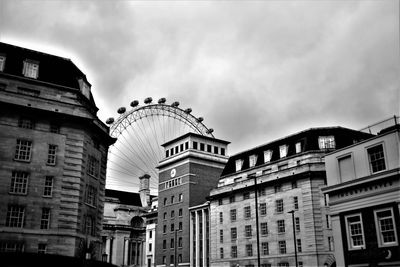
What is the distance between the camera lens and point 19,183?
135 feet

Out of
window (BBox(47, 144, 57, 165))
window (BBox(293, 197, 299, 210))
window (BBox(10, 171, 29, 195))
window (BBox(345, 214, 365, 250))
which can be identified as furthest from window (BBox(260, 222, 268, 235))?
window (BBox(10, 171, 29, 195))

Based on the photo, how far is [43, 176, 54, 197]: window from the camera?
42.5m

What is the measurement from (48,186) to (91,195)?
241 inches

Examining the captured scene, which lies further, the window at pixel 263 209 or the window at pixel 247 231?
the window at pixel 247 231

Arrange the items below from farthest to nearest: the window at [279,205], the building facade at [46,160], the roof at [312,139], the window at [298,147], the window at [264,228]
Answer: the window at [298,147] → the window at [264,228] → the roof at [312,139] → the window at [279,205] → the building facade at [46,160]

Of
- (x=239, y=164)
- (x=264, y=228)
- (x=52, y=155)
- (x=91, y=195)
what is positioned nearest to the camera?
(x=52, y=155)

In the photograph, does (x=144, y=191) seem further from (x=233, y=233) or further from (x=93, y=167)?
(x=93, y=167)

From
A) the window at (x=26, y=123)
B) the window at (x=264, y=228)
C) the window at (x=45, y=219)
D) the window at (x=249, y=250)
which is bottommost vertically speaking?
the window at (x=249, y=250)

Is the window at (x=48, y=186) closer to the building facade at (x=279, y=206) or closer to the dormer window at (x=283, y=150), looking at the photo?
the building facade at (x=279, y=206)

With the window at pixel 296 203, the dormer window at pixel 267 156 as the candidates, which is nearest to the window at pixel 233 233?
the dormer window at pixel 267 156

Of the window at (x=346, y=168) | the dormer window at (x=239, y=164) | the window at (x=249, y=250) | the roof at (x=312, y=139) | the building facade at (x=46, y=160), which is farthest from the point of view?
the dormer window at (x=239, y=164)

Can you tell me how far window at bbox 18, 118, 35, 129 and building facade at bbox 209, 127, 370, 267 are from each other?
2767 centimetres

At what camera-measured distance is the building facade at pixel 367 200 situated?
1096 inches

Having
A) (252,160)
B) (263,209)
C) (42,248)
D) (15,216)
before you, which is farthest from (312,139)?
(15,216)
